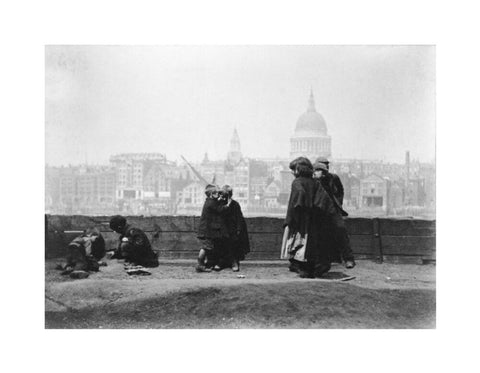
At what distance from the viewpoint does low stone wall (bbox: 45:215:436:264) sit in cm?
1138

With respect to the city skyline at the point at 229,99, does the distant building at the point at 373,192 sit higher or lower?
lower

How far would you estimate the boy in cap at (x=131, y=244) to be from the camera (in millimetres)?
10711

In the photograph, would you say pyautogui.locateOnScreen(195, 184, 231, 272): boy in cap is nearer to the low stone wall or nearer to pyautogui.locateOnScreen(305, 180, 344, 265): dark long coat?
the low stone wall

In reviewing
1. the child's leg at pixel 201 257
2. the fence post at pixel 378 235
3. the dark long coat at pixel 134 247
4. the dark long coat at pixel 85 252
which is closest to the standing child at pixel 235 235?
the child's leg at pixel 201 257

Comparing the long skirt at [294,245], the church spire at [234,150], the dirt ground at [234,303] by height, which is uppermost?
the church spire at [234,150]

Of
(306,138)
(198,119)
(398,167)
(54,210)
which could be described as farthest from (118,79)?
(398,167)

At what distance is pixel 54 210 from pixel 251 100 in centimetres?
378

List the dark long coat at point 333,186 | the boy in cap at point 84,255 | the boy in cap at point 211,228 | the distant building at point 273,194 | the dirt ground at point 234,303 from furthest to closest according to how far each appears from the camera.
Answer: the distant building at point 273,194
the dark long coat at point 333,186
the boy in cap at point 211,228
the boy in cap at point 84,255
the dirt ground at point 234,303

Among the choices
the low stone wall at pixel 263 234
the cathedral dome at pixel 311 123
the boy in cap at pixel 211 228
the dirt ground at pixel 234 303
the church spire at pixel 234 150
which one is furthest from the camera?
the church spire at pixel 234 150

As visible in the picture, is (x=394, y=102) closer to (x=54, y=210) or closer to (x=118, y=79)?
(x=118, y=79)

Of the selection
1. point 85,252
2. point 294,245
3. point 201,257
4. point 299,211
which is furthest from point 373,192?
point 85,252

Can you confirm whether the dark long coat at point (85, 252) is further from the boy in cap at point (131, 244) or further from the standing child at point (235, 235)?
the standing child at point (235, 235)

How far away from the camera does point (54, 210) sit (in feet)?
38.0

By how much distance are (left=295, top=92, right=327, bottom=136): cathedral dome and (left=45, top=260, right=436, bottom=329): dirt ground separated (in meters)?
2.46
